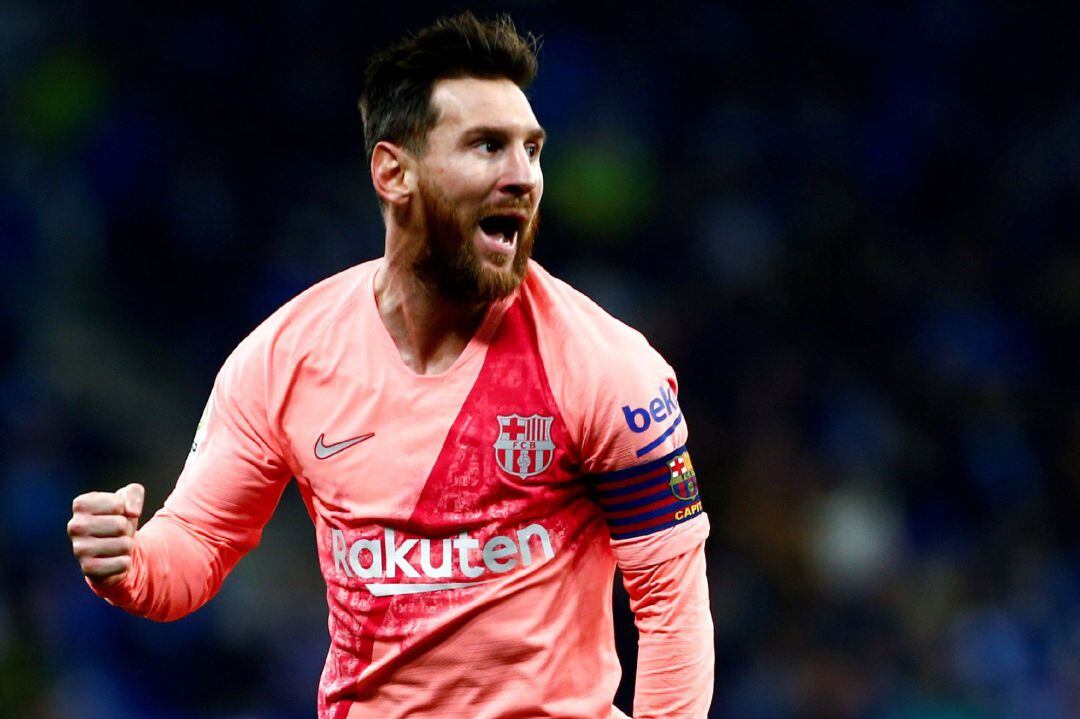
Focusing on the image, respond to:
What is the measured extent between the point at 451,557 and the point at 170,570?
1.82 feet

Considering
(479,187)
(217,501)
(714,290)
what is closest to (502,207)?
(479,187)

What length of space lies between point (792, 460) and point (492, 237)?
140 inches

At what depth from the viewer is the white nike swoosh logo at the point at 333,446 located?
2635 millimetres

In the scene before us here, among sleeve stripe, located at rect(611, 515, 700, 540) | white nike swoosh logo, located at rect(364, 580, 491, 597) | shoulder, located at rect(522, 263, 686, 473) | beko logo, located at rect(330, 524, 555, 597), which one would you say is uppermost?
shoulder, located at rect(522, 263, 686, 473)

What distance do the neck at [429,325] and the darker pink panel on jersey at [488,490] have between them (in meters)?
0.14

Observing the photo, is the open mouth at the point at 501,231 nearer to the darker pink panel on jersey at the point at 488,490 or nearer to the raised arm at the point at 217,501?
the darker pink panel on jersey at the point at 488,490

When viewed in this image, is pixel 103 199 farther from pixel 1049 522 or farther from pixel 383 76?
pixel 1049 522

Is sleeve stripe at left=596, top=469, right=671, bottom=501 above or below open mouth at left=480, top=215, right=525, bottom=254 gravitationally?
below

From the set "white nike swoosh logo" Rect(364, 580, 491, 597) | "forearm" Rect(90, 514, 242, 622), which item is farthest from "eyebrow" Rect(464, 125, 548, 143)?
"forearm" Rect(90, 514, 242, 622)

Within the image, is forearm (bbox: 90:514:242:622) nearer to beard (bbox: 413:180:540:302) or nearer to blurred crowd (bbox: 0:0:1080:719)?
beard (bbox: 413:180:540:302)

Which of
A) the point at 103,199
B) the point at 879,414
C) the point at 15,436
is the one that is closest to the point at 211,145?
the point at 103,199

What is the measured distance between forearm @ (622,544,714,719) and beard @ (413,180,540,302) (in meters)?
0.58

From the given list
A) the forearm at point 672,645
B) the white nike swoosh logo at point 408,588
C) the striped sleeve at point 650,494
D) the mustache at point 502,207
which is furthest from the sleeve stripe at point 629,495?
the mustache at point 502,207

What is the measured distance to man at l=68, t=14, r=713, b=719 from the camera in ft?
8.28
